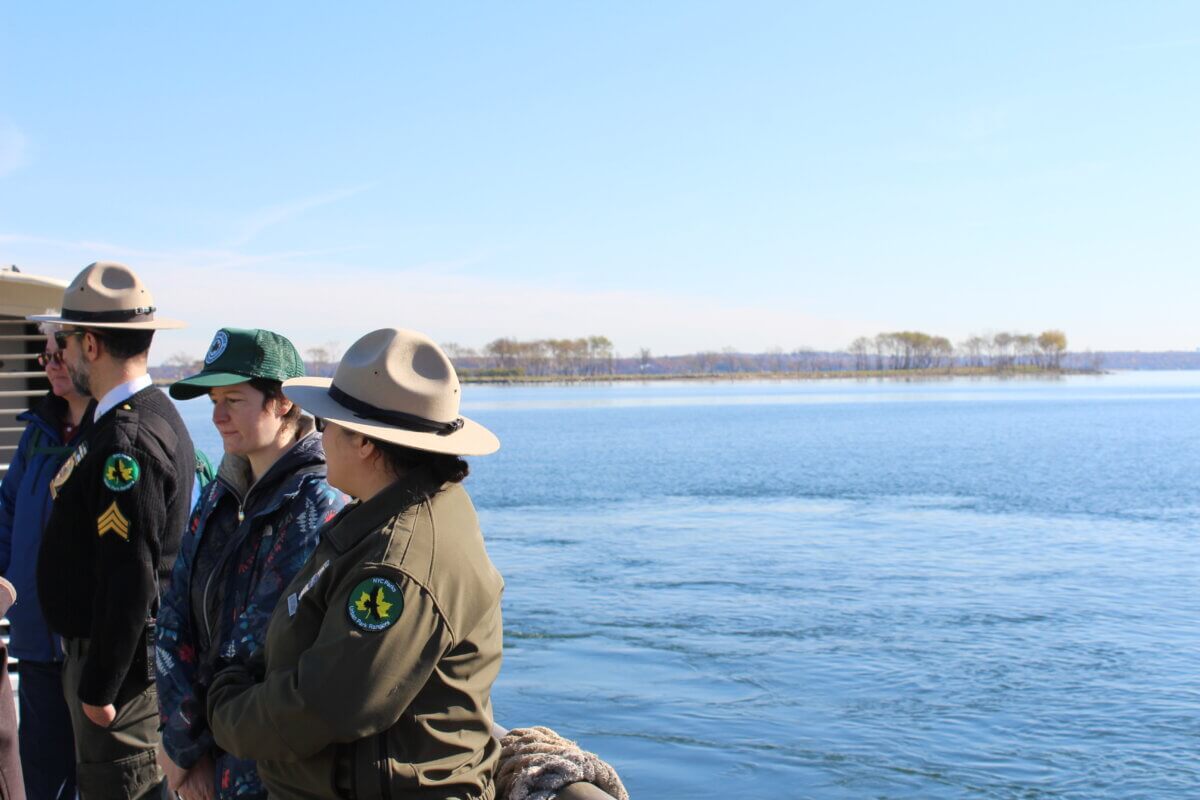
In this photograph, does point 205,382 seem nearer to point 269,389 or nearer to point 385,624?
point 269,389

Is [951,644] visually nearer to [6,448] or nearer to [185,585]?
[6,448]

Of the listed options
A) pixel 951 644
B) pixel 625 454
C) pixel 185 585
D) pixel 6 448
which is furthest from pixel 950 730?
pixel 625 454

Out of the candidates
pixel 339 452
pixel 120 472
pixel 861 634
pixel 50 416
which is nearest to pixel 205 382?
pixel 120 472

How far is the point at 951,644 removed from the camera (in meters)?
13.8

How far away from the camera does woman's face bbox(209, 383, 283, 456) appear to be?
10.5 feet

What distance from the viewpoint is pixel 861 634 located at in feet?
47.6

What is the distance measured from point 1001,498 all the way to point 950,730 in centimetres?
2046

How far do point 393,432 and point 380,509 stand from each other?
0.16 meters

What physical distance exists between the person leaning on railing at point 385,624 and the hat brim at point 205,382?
2.04 ft

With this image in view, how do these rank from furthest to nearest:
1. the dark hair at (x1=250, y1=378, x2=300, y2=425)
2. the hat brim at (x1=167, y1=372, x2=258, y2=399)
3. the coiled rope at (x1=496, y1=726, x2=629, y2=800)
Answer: the dark hair at (x1=250, y1=378, x2=300, y2=425)
the hat brim at (x1=167, y1=372, x2=258, y2=399)
the coiled rope at (x1=496, y1=726, x2=629, y2=800)

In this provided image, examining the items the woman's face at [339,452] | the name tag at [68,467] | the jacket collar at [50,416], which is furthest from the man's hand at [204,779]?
the jacket collar at [50,416]

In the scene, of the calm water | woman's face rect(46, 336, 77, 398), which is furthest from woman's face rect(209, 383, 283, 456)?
the calm water

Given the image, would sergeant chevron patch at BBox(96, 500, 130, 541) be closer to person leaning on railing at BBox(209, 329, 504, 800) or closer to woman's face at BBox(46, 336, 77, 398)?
woman's face at BBox(46, 336, 77, 398)

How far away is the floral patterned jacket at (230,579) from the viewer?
2844mm
